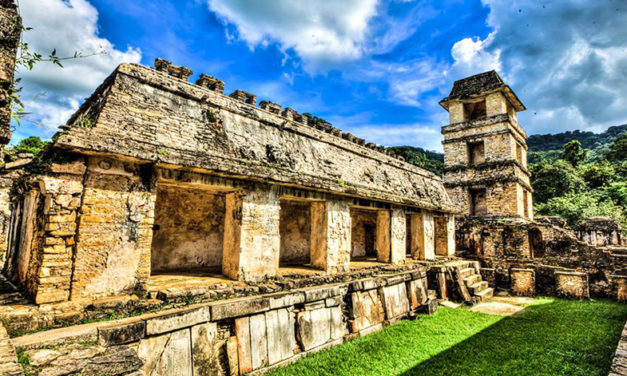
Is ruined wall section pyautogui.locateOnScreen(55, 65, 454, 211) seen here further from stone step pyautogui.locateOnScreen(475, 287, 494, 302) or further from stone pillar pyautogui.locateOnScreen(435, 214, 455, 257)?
stone pillar pyautogui.locateOnScreen(435, 214, 455, 257)

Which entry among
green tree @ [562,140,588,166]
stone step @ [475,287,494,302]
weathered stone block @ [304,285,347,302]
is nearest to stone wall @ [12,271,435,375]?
weathered stone block @ [304,285,347,302]

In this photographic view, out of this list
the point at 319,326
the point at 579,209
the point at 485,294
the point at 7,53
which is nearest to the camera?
the point at 7,53

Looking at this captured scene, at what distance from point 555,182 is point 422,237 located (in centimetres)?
2688

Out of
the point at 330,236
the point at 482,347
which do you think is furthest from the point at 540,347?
the point at 330,236

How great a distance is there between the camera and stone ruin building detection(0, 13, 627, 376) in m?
3.94

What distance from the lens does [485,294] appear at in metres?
10.8

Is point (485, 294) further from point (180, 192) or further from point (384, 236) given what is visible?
point (180, 192)

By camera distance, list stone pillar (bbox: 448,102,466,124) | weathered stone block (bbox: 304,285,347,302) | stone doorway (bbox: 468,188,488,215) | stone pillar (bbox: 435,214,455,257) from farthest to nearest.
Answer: stone pillar (bbox: 448,102,466,124) < stone doorway (bbox: 468,188,488,215) < stone pillar (bbox: 435,214,455,257) < weathered stone block (bbox: 304,285,347,302)

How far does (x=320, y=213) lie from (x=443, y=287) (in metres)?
5.29

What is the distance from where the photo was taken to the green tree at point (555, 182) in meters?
29.4

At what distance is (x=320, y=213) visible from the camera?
25.5 ft

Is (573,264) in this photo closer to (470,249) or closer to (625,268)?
(625,268)

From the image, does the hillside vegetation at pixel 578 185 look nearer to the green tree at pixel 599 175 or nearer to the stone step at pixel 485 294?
the green tree at pixel 599 175

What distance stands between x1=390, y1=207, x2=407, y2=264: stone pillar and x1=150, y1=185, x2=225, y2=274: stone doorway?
5.22 metres
